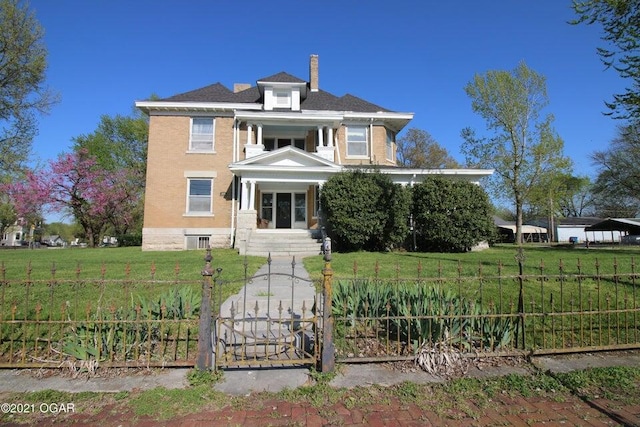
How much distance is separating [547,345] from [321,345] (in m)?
3.08

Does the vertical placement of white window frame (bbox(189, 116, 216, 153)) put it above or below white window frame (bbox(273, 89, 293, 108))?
below

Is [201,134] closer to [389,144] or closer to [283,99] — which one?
[283,99]

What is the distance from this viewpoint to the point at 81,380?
11.7 feet

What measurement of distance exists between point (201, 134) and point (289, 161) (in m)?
6.11

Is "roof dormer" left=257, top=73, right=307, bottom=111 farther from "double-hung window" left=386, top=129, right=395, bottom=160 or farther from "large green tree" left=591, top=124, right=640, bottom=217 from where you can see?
"large green tree" left=591, top=124, right=640, bottom=217

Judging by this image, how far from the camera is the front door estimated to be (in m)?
19.7

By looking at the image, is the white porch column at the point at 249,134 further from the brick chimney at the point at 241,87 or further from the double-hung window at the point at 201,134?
the brick chimney at the point at 241,87

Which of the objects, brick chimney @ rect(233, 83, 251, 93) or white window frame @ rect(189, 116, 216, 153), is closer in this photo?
white window frame @ rect(189, 116, 216, 153)

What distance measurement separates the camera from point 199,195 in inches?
744

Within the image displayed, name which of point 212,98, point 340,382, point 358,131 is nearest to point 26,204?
point 212,98

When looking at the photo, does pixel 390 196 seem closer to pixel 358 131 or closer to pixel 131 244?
pixel 358 131

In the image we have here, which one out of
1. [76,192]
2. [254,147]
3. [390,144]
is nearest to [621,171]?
[390,144]

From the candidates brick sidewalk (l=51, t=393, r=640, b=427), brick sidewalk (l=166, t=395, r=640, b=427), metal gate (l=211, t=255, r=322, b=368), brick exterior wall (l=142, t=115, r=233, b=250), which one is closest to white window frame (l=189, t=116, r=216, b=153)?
brick exterior wall (l=142, t=115, r=233, b=250)

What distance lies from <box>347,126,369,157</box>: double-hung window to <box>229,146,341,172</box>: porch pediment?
4.21m
